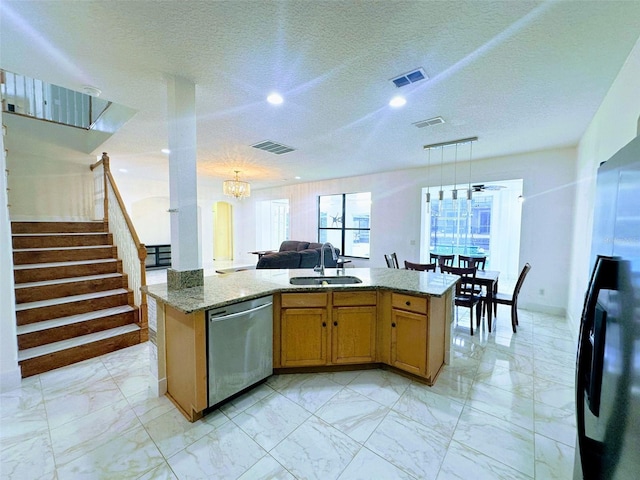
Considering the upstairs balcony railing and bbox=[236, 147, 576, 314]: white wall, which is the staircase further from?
bbox=[236, 147, 576, 314]: white wall

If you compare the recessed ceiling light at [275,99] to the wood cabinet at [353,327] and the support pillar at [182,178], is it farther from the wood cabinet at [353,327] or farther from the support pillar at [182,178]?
the wood cabinet at [353,327]

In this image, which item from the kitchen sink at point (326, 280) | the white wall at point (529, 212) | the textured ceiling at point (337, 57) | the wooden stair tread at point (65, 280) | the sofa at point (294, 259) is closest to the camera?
the textured ceiling at point (337, 57)

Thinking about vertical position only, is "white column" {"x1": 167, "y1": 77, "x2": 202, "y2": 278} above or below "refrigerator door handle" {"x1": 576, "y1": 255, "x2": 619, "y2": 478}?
above

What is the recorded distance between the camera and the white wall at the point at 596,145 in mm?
1958

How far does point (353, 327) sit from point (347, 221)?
16.3 feet

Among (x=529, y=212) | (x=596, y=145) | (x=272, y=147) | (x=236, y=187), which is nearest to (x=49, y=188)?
(x=236, y=187)

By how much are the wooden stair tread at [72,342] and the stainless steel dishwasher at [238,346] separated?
1.87m

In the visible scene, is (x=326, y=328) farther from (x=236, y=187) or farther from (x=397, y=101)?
(x=236, y=187)

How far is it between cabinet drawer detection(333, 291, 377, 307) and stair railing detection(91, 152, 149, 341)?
1.95 m

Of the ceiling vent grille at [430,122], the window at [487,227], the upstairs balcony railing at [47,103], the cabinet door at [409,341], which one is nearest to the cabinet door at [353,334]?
the cabinet door at [409,341]

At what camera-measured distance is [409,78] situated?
7.35 ft

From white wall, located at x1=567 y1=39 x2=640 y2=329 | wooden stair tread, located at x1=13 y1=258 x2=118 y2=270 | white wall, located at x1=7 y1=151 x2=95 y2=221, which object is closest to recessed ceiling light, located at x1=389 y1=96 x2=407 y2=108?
white wall, located at x1=567 y1=39 x2=640 y2=329

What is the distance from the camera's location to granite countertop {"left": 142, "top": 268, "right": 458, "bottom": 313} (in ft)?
6.78

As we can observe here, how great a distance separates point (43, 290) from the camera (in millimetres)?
3215
